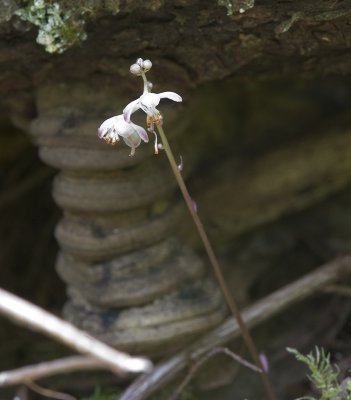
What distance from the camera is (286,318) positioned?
5.37 feet

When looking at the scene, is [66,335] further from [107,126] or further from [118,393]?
[118,393]

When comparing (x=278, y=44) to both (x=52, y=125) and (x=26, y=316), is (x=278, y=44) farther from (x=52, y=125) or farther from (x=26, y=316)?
(x=26, y=316)

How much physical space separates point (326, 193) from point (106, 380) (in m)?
0.62

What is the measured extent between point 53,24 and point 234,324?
2.04ft

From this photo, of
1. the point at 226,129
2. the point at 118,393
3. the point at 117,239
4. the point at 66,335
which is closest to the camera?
the point at 66,335

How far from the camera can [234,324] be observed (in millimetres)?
1344

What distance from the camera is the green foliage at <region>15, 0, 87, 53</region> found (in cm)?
102

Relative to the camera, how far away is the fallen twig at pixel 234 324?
1274 millimetres

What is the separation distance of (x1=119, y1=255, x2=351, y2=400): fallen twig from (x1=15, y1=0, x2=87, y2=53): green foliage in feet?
1.89

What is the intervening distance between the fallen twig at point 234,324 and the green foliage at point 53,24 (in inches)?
22.7

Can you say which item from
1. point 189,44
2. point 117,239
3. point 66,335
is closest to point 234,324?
point 117,239

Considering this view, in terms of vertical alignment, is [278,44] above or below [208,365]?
above

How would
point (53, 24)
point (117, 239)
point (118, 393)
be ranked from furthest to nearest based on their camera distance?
point (118, 393) → point (117, 239) → point (53, 24)

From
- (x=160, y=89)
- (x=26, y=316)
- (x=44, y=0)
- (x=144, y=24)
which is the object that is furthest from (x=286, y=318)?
(x=26, y=316)
